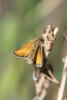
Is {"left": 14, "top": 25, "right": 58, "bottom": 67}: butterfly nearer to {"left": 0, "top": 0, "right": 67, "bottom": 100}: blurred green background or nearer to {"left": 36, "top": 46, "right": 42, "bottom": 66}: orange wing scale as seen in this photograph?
{"left": 36, "top": 46, "right": 42, "bottom": 66}: orange wing scale

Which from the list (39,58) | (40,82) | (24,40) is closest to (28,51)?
(39,58)

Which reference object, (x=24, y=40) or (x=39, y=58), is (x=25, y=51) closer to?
(x=39, y=58)

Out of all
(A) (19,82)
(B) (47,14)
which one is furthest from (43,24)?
(A) (19,82)

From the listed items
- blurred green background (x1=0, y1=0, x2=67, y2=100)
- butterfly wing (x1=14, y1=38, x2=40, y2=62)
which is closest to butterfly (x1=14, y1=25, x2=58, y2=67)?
butterfly wing (x1=14, y1=38, x2=40, y2=62)

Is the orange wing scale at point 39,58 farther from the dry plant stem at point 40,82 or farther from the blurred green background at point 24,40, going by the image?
the blurred green background at point 24,40

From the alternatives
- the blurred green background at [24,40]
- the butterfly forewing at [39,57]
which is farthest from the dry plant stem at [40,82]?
the blurred green background at [24,40]

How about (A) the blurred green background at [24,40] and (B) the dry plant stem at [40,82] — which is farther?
(A) the blurred green background at [24,40]
